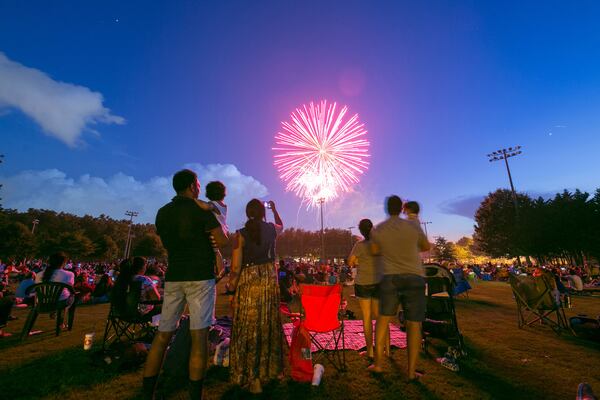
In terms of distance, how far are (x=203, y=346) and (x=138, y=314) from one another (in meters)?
2.96

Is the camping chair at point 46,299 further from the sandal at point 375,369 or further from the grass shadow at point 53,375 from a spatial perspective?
the sandal at point 375,369

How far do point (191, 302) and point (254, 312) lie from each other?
90cm

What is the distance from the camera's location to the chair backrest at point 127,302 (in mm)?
4938

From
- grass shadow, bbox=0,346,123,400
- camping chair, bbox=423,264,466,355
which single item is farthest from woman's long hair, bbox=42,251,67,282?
camping chair, bbox=423,264,466,355

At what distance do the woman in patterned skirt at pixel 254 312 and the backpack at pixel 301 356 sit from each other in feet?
1.59

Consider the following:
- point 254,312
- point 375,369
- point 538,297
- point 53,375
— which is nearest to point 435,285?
point 375,369

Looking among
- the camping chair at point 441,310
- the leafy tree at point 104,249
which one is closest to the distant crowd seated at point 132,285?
the camping chair at point 441,310

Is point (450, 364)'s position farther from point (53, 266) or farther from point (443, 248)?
point (443, 248)

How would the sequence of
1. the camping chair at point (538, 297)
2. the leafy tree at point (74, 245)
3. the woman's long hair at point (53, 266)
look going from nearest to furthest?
the woman's long hair at point (53, 266)
the camping chair at point (538, 297)
the leafy tree at point (74, 245)

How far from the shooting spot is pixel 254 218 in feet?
12.5

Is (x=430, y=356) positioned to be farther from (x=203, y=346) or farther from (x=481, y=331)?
(x=203, y=346)

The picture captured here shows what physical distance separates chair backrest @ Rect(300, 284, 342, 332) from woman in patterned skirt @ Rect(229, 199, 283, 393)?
83cm

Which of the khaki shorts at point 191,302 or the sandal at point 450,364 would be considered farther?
the sandal at point 450,364

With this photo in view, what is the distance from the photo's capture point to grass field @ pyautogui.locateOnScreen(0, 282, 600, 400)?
344 centimetres
